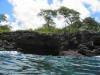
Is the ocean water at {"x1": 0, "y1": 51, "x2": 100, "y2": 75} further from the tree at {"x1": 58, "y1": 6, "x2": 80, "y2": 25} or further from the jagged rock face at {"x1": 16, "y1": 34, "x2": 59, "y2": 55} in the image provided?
the tree at {"x1": 58, "y1": 6, "x2": 80, "y2": 25}

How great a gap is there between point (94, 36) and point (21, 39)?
31.3ft

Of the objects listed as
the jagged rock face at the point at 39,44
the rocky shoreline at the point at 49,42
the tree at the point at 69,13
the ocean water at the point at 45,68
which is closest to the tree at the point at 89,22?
the tree at the point at 69,13

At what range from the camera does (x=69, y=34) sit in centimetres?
1816

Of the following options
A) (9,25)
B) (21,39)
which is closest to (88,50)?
(21,39)

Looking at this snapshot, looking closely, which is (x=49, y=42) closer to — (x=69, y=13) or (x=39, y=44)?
(x=39, y=44)

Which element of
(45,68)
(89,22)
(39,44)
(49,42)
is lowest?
(45,68)

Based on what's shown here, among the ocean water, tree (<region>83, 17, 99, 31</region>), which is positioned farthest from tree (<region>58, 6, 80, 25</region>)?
the ocean water

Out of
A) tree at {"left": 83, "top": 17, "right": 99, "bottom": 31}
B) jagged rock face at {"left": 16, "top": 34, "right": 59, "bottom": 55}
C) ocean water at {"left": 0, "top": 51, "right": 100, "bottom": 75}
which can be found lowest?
ocean water at {"left": 0, "top": 51, "right": 100, "bottom": 75}

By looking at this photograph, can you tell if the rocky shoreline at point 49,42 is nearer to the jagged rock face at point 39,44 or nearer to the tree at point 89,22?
the jagged rock face at point 39,44

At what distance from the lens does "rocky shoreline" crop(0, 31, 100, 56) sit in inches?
693

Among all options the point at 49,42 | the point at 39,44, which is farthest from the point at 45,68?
the point at 39,44

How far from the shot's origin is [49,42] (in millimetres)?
18422

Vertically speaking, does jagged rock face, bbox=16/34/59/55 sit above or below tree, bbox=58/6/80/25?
below

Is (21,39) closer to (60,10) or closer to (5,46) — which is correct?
(5,46)
